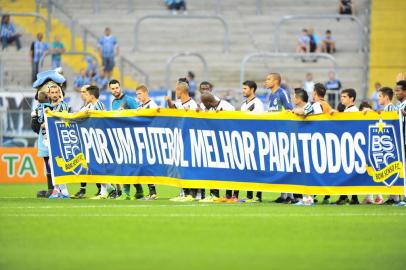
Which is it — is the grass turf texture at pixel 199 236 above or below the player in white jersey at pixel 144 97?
below

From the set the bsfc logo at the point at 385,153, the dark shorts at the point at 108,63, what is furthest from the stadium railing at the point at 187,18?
the bsfc logo at the point at 385,153

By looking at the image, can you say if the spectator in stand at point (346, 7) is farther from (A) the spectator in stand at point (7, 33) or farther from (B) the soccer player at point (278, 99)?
(B) the soccer player at point (278, 99)

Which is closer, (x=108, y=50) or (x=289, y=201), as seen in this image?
(x=289, y=201)

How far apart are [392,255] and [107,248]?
10.3 feet

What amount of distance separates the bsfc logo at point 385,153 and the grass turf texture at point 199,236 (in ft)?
1.81

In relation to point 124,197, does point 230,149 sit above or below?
above

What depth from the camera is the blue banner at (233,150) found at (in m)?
19.5

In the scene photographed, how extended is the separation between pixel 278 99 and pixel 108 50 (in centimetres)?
1678

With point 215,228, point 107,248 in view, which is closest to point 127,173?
point 215,228

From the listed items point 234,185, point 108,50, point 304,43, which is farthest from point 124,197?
point 304,43

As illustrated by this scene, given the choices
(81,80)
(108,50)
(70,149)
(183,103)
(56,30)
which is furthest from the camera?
(56,30)

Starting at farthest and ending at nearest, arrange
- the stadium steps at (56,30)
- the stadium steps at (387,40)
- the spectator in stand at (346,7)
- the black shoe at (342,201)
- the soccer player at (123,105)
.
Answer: the spectator in stand at (346,7) < the stadium steps at (387,40) < the stadium steps at (56,30) < the soccer player at (123,105) < the black shoe at (342,201)

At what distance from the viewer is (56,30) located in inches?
1583

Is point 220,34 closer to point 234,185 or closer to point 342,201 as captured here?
point 234,185
